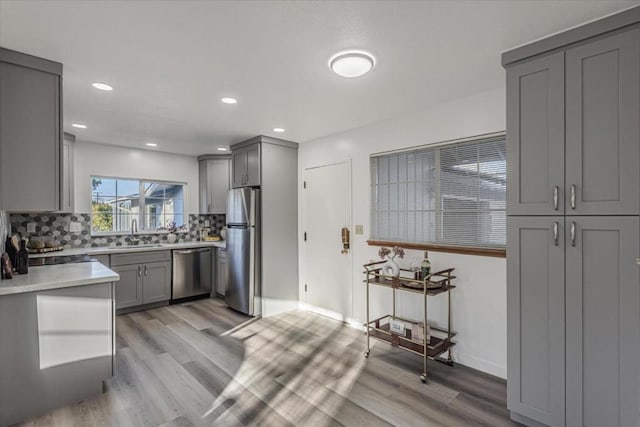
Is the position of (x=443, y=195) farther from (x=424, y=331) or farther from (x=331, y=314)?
(x=331, y=314)

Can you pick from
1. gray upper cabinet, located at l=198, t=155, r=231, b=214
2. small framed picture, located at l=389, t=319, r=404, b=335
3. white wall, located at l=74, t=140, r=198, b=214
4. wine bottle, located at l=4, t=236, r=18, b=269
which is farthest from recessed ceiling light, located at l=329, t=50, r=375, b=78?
white wall, located at l=74, t=140, r=198, b=214

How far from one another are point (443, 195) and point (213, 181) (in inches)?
153

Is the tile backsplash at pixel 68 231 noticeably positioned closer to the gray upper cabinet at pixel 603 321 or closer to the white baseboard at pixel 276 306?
the white baseboard at pixel 276 306

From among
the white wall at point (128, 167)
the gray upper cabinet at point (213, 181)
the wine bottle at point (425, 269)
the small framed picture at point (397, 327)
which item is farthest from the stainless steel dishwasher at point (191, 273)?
the wine bottle at point (425, 269)

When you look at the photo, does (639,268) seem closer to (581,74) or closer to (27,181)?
(581,74)

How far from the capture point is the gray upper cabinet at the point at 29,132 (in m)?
2.05

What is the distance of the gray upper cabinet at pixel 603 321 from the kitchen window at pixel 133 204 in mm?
5371

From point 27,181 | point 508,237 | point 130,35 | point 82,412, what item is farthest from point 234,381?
point 130,35

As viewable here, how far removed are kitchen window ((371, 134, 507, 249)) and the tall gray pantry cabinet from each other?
715mm

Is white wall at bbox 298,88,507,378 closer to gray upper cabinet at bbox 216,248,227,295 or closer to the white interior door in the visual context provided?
the white interior door

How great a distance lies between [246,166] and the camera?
4.43 meters

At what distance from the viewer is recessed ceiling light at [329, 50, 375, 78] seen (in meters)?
2.09

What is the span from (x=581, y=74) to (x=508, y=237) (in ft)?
3.37

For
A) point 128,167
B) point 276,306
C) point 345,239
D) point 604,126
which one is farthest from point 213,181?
point 604,126
